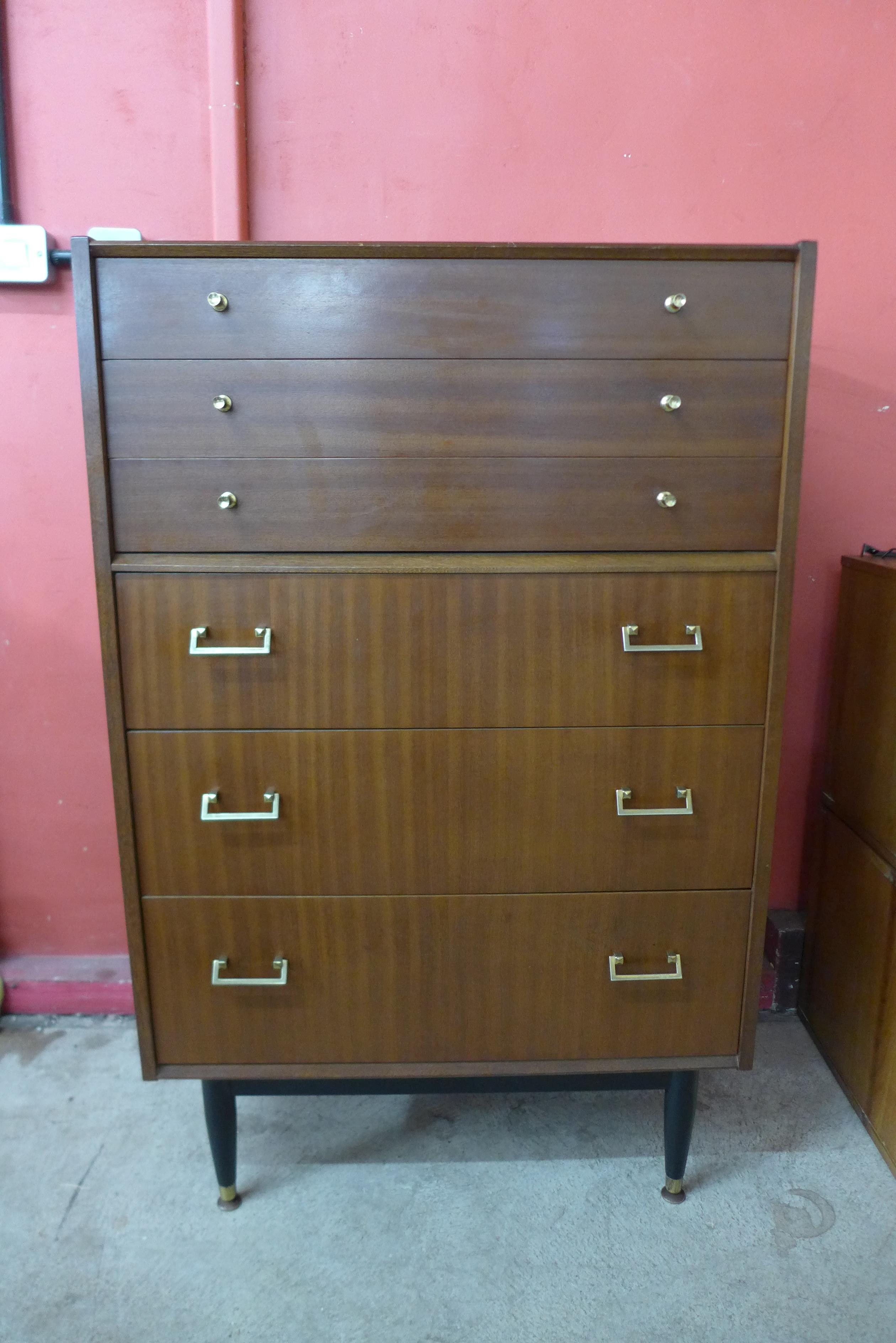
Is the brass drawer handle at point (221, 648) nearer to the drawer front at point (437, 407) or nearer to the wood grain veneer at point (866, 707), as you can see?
the drawer front at point (437, 407)

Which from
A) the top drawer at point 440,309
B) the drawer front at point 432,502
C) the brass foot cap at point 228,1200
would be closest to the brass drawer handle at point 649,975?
the drawer front at point 432,502

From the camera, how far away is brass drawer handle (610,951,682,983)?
1301mm

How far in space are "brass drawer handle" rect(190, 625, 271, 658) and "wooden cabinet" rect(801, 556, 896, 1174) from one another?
1.13 m

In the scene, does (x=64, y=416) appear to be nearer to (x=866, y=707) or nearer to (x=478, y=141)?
(x=478, y=141)

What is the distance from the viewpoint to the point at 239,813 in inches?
48.9

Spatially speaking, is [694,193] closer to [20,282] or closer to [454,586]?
[454,586]

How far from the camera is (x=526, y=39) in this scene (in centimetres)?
160

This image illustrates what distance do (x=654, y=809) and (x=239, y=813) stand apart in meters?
0.62

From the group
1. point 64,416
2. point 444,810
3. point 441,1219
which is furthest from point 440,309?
point 441,1219

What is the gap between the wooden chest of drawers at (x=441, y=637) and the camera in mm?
1134

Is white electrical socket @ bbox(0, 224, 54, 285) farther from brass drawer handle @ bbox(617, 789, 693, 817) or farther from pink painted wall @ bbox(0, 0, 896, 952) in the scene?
brass drawer handle @ bbox(617, 789, 693, 817)

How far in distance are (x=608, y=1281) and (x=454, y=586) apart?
3.62 feet

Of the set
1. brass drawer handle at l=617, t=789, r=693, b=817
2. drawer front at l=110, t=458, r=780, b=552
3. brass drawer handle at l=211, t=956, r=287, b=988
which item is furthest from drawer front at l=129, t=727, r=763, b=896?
drawer front at l=110, t=458, r=780, b=552

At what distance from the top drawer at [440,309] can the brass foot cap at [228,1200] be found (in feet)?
4.40
